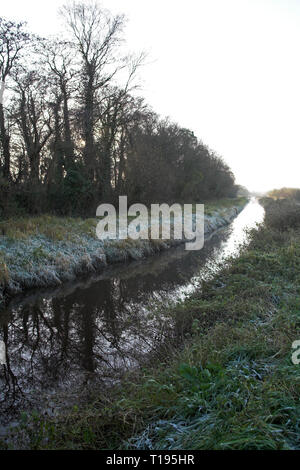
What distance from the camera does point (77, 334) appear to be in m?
6.10

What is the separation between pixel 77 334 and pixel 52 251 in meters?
4.14

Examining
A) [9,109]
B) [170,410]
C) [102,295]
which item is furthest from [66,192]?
[170,410]

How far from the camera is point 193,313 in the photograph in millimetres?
5918

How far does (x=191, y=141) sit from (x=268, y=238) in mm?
20489

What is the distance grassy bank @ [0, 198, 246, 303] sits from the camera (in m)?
8.45

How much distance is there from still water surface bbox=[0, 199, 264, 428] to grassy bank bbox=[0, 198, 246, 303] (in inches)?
17.6

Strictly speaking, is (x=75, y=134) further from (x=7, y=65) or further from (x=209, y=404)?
(x=209, y=404)

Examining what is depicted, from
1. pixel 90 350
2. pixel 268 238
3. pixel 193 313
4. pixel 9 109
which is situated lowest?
pixel 90 350

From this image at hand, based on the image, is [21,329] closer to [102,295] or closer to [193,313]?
[102,295]

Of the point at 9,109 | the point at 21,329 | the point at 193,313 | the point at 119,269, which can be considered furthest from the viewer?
Result: the point at 9,109

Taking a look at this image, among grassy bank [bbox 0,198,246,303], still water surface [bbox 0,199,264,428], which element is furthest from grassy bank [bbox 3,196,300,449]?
grassy bank [bbox 0,198,246,303]

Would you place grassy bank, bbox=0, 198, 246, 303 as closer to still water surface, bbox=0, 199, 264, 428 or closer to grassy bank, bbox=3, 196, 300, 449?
still water surface, bbox=0, 199, 264, 428

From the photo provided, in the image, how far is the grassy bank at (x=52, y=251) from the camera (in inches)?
332

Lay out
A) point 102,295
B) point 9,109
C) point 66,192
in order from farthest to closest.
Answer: point 66,192, point 9,109, point 102,295
